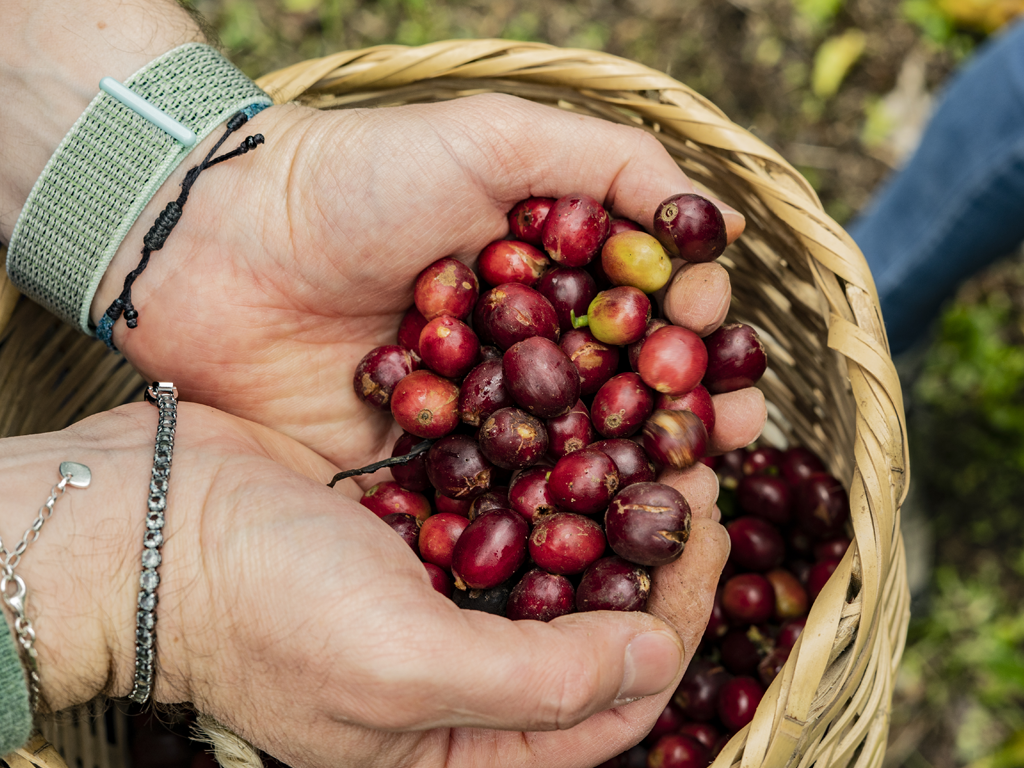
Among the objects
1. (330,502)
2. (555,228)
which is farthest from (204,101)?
(330,502)

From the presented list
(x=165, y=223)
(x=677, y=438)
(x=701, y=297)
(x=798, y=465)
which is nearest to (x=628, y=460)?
(x=677, y=438)

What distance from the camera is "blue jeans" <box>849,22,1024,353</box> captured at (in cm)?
357

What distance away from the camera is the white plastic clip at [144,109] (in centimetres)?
288

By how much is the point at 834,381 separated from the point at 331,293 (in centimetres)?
203

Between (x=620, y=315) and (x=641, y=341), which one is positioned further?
(x=641, y=341)

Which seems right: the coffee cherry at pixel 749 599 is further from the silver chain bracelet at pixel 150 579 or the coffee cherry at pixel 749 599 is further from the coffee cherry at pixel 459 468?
the silver chain bracelet at pixel 150 579

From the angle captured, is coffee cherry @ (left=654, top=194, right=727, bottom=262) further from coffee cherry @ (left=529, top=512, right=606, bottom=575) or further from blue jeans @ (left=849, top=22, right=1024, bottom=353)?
blue jeans @ (left=849, top=22, right=1024, bottom=353)

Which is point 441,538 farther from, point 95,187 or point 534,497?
point 95,187

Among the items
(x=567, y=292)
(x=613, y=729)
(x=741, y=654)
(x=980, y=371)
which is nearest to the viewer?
(x=613, y=729)

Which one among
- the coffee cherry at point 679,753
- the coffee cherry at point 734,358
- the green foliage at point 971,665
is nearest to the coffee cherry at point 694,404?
the coffee cherry at point 734,358

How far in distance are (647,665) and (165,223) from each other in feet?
7.33

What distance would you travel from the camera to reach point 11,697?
2.17 m

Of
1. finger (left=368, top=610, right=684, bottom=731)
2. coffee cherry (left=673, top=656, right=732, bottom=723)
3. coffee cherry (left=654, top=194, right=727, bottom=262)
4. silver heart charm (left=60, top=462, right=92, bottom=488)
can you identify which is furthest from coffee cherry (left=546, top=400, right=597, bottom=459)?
silver heart charm (left=60, top=462, right=92, bottom=488)

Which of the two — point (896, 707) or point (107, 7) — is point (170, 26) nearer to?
point (107, 7)
